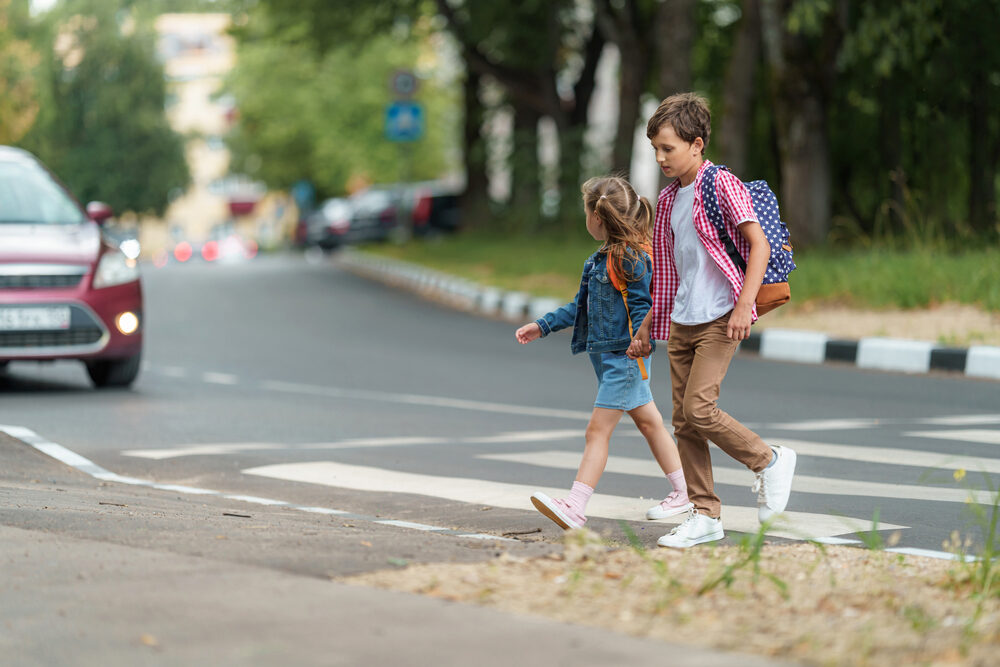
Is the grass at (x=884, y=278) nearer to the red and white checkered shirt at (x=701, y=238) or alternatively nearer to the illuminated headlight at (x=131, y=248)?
the illuminated headlight at (x=131, y=248)

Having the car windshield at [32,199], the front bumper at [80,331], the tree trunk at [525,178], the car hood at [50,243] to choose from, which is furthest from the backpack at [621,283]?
the tree trunk at [525,178]

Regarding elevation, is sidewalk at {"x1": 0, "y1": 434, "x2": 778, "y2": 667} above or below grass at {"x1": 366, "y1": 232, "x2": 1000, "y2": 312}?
below

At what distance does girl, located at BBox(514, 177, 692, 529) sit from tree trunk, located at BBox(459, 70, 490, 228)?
27347mm

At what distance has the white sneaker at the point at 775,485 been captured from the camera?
224 inches

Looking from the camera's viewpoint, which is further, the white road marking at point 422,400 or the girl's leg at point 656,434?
the white road marking at point 422,400

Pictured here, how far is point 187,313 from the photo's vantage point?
20.3 m

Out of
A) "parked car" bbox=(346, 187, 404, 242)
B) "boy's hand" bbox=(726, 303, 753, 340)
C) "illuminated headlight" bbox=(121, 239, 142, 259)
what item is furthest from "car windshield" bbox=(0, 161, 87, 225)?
"parked car" bbox=(346, 187, 404, 242)

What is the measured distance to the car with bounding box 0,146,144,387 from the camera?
431 inches

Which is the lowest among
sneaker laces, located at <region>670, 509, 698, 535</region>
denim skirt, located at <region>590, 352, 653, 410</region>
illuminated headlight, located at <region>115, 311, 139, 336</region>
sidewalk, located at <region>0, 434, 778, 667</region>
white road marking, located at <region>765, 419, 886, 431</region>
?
white road marking, located at <region>765, 419, 886, 431</region>

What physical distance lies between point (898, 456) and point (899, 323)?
6.40 meters

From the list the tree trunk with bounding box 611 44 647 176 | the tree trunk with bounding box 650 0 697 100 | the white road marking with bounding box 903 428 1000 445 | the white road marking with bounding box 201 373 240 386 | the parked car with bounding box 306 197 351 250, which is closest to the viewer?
the white road marking with bounding box 903 428 1000 445

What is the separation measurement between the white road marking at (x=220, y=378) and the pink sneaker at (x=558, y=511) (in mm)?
6692

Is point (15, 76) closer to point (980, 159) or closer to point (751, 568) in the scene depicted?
point (980, 159)

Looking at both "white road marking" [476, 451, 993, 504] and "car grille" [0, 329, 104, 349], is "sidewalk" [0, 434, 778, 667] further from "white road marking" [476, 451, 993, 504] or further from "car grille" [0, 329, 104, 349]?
"car grille" [0, 329, 104, 349]
